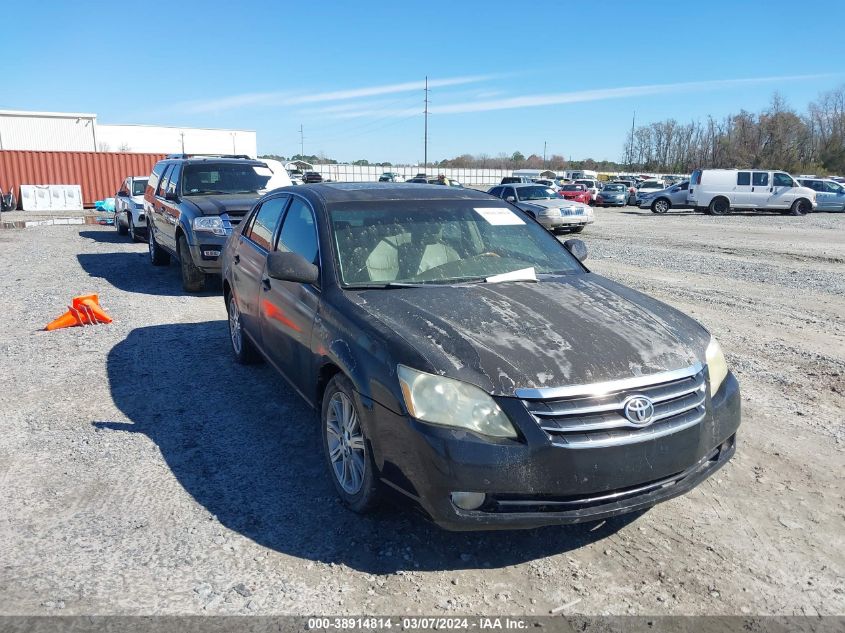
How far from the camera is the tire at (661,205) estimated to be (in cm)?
3116

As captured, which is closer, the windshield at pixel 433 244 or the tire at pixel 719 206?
the windshield at pixel 433 244

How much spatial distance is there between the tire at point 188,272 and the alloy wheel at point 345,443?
626cm

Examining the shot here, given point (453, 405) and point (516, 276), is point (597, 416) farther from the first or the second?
point (516, 276)

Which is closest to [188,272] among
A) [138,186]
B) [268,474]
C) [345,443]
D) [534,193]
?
[268,474]

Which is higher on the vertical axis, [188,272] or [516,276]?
[516,276]

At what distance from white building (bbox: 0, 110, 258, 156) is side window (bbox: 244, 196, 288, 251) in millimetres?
41317

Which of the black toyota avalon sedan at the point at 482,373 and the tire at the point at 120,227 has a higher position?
the black toyota avalon sedan at the point at 482,373

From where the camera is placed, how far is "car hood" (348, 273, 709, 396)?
2.84m

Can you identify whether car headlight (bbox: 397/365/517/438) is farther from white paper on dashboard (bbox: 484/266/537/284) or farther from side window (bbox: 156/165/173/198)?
side window (bbox: 156/165/173/198)

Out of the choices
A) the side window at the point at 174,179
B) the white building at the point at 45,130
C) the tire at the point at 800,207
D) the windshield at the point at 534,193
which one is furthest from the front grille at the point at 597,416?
the white building at the point at 45,130

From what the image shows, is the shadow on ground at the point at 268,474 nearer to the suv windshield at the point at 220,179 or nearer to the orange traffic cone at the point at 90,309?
the orange traffic cone at the point at 90,309

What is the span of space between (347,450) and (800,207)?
98.9ft

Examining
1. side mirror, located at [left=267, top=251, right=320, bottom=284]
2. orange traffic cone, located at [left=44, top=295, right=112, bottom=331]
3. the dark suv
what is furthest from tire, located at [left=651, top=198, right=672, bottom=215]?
side mirror, located at [left=267, top=251, right=320, bottom=284]

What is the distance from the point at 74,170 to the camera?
1141 inches
